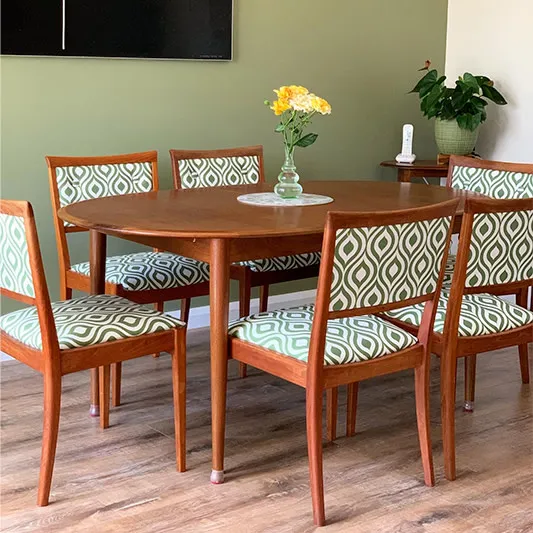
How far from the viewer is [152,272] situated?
328cm

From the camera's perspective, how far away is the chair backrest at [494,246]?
8.38 feet

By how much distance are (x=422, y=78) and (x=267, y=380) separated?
2.13 m

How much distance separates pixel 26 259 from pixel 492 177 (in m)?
2.19

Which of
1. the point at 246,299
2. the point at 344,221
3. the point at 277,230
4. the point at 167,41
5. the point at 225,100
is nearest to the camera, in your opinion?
the point at 344,221

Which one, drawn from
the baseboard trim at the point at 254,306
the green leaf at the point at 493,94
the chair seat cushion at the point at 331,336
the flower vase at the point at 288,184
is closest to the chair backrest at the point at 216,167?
the flower vase at the point at 288,184

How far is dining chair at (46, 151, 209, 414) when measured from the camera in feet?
10.6

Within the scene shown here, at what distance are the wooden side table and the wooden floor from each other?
4.53 ft

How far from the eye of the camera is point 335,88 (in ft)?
15.3

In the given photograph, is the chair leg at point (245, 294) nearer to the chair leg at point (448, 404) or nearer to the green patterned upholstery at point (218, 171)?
the green patterned upholstery at point (218, 171)

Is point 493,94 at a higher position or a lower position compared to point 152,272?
higher

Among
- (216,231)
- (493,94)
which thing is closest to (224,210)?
(216,231)

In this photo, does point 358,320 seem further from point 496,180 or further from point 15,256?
point 496,180

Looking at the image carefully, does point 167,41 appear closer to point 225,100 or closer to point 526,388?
point 225,100

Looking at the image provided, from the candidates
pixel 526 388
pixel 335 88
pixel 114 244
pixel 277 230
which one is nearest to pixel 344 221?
pixel 277 230
